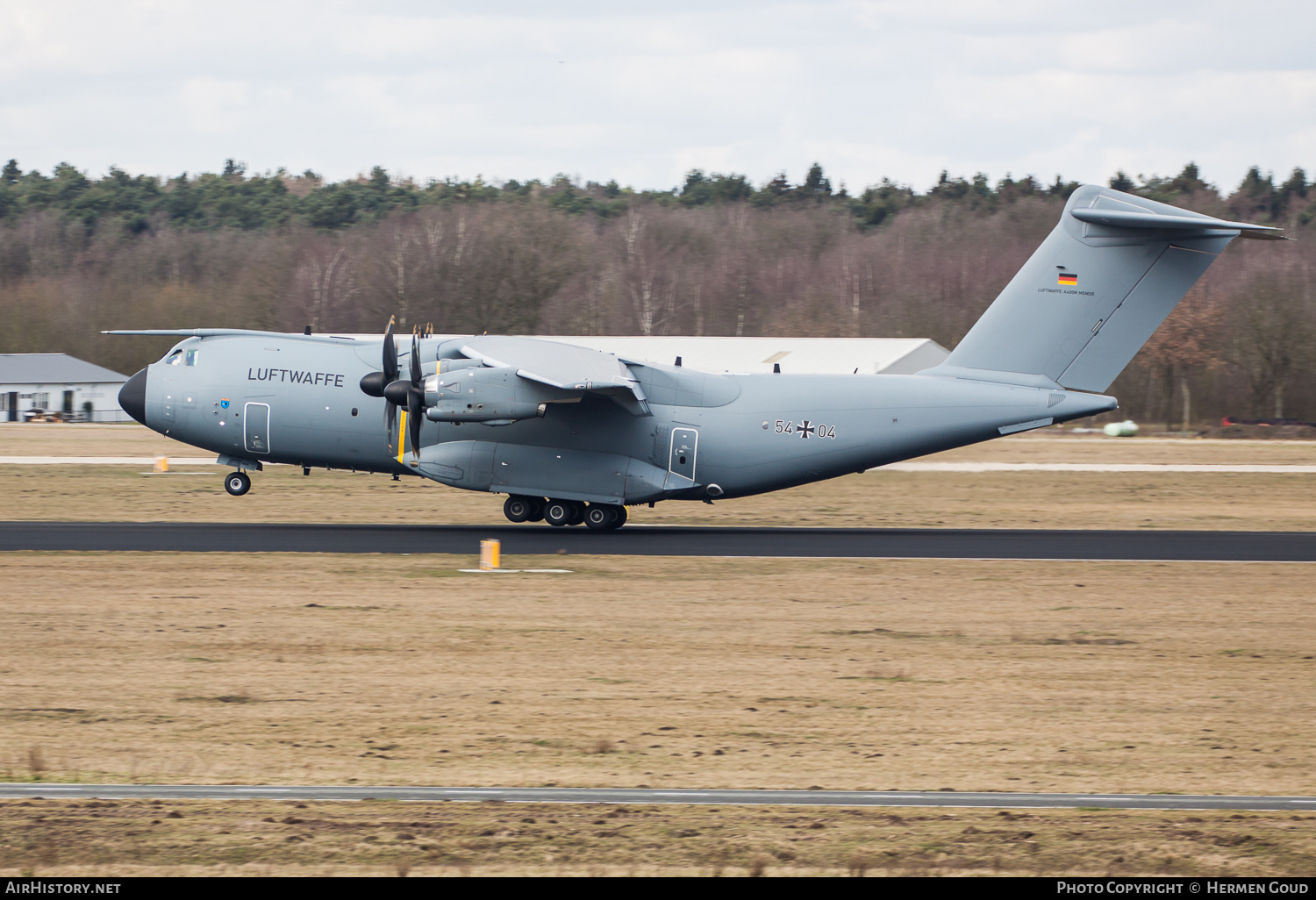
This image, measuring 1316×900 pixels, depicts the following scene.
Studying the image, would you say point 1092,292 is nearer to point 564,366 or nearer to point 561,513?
point 564,366

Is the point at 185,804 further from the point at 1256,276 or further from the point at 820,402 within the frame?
the point at 1256,276

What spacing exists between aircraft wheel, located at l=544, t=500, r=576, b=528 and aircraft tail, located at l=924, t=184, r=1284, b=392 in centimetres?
864

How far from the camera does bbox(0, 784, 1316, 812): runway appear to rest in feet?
27.8

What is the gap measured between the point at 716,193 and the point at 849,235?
34.8 meters

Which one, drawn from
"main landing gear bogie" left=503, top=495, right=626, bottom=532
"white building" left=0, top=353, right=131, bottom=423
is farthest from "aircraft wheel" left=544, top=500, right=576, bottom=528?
"white building" left=0, top=353, right=131, bottom=423

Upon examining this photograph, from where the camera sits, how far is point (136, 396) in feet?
86.6

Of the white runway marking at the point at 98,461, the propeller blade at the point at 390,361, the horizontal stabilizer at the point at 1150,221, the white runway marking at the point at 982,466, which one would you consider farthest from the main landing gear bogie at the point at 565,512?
the white runway marking at the point at 98,461

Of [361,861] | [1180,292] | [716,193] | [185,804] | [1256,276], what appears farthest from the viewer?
[716,193]

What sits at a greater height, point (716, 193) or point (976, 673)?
point (716, 193)

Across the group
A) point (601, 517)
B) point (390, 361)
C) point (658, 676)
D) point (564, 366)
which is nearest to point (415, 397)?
point (390, 361)

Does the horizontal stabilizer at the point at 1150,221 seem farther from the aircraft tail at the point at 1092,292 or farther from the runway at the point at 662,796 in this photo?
the runway at the point at 662,796

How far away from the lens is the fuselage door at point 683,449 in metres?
24.9

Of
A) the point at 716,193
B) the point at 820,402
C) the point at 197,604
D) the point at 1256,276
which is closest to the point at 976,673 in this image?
the point at 197,604

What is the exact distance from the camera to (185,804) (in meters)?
8.26
